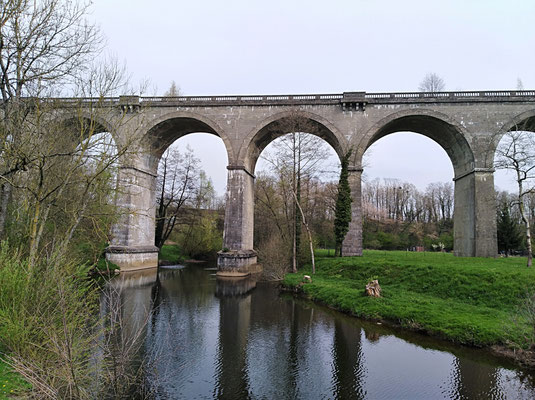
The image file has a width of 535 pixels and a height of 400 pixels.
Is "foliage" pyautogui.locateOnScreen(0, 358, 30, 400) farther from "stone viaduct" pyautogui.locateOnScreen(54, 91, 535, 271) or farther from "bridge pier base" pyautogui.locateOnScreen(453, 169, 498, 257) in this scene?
"bridge pier base" pyautogui.locateOnScreen(453, 169, 498, 257)

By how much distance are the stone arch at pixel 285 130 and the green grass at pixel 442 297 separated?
361 inches

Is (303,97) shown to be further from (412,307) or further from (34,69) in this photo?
(34,69)

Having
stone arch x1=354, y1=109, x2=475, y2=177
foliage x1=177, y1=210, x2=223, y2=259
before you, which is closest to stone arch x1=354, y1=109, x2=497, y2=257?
stone arch x1=354, y1=109, x2=475, y2=177

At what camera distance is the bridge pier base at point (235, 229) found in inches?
818

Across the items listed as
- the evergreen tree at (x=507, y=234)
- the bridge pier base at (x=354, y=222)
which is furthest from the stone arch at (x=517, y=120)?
the evergreen tree at (x=507, y=234)

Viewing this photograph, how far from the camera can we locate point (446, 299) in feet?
37.9

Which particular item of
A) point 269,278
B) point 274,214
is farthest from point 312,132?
point 269,278

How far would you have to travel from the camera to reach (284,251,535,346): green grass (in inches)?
331

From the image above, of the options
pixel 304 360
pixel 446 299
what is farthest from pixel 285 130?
pixel 304 360

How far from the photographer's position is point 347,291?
42.8ft

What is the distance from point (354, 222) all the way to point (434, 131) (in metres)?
8.92

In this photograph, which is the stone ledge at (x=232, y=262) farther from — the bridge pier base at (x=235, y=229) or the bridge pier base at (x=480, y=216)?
the bridge pier base at (x=480, y=216)

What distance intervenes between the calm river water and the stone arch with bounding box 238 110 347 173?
12.5 m

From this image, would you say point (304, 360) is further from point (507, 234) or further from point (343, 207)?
point (507, 234)
